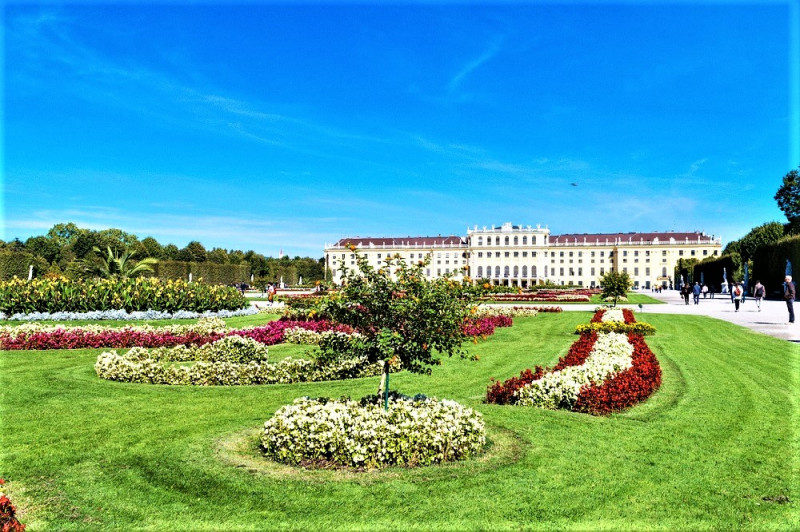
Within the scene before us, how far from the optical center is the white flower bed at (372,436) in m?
5.38

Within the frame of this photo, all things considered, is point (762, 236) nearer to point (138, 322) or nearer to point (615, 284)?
point (615, 284)

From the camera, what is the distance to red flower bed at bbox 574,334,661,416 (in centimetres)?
745

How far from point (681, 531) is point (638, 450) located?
72.1 inches

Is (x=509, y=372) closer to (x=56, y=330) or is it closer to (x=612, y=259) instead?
(x=56, y=330)

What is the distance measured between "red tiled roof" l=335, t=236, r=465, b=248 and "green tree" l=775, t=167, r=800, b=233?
6637 centimetres

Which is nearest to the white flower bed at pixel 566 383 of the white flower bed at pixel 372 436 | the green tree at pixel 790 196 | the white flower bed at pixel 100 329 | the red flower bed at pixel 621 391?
the red flower bed at pixel 621 391

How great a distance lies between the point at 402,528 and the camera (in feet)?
13.4

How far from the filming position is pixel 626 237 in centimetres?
11269

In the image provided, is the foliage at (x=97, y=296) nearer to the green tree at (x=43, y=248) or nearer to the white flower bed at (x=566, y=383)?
the white flower bed at (x=566, y=383)

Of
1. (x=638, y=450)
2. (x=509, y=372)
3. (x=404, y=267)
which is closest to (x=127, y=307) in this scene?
(x=509, y=372)

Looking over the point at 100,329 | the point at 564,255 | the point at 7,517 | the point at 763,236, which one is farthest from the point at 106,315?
the point at 564,255

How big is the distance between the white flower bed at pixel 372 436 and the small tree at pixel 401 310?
616mm

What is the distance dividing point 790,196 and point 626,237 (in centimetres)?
5838

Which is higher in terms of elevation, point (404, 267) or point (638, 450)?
point (404, 267)
